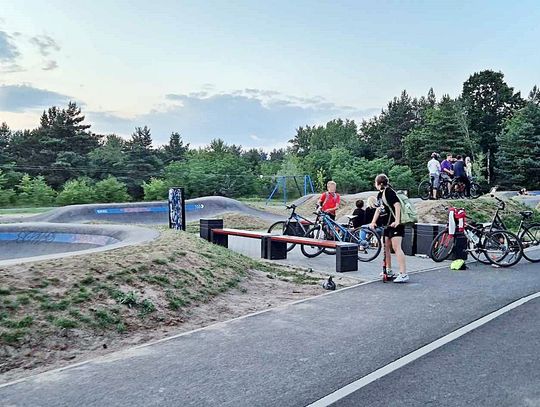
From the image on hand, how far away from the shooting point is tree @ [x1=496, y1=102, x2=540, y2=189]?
52.6m

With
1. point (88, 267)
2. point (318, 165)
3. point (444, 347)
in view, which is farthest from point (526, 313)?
point (318, 165)

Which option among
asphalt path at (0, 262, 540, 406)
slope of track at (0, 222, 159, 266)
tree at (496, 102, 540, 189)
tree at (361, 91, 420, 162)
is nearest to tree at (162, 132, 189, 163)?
tree at (361, 91, 420, 162)

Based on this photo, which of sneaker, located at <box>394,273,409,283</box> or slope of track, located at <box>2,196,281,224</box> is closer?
sneaker, located at <box>394,273,409,283</box>

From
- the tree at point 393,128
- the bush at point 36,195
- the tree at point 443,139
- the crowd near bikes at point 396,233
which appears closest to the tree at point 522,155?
the tree at point 443,139

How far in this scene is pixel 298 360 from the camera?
4.72 meters

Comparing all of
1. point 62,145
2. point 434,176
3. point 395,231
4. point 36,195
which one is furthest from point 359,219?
point 62,145

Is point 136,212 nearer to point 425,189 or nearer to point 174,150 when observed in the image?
point 425,189

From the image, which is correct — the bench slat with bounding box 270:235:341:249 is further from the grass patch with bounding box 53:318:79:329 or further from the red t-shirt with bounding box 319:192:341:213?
the grass patch with bounding box 53:318:79:329

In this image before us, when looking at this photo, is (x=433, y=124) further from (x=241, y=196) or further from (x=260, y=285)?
(x=260, y=285)

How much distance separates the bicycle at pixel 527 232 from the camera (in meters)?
11.1

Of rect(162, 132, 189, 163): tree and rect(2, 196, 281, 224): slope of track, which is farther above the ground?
rect(162, 132, 189, 163): tree

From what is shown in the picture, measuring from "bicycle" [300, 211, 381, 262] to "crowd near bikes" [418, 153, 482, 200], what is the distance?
831 cm

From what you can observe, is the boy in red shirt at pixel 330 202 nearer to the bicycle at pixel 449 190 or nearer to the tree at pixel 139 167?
the bicycle at pixel 449 190

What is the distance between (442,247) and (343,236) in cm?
213
